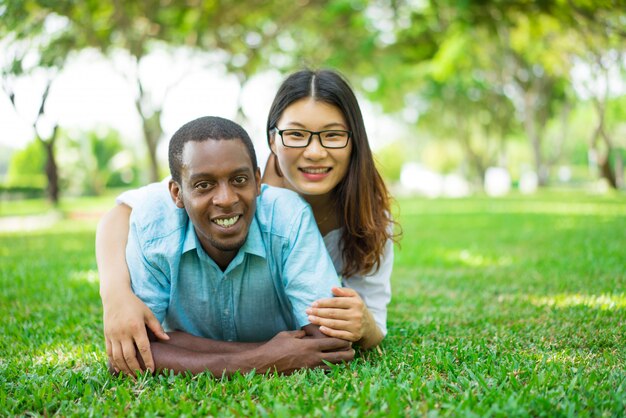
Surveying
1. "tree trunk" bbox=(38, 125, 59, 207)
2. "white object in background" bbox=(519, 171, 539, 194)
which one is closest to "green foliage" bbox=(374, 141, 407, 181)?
"white object in background" bbox=(519, 171, 539, 194)

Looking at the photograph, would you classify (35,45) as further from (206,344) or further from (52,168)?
(206,344)

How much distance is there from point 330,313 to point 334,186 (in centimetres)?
99

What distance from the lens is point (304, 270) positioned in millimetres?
2920

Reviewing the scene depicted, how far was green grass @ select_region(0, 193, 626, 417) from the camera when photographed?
229 centimetres

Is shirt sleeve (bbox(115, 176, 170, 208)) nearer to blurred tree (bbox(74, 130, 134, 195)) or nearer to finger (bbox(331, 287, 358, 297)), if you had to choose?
finger (bbox(331, 287, 358, 297))

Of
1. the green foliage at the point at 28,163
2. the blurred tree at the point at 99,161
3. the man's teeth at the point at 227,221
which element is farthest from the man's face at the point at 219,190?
the green foliage at the point at 28,163

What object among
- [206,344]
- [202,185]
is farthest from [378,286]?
[202,185]

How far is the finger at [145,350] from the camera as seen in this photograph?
9.02 feet

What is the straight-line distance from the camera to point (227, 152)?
275 cm

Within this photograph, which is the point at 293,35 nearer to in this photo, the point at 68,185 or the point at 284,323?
the point at 284,323

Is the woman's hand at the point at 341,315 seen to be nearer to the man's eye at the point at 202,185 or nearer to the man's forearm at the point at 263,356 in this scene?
the man's forearm at the point at 263,356

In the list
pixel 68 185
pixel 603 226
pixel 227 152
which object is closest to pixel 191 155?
pixel 227 152

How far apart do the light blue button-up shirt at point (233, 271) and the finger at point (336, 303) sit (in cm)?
6

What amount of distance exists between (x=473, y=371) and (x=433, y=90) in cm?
2608
